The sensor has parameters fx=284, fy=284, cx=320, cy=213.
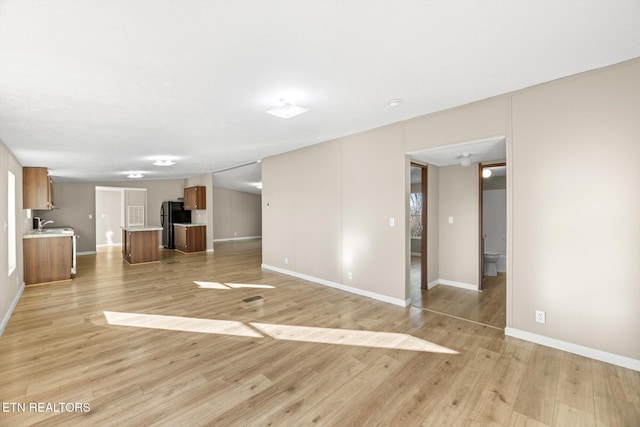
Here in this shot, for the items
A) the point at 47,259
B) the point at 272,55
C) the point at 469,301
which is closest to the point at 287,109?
the point at 272,55

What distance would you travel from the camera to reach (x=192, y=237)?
9250 millimetres

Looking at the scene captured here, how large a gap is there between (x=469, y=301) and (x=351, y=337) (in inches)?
87.1

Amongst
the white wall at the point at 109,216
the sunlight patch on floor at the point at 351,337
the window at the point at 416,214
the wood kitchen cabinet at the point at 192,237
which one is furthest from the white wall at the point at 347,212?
the white wall at the point at 109,216

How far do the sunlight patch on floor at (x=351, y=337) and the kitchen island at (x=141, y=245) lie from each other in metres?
5.67

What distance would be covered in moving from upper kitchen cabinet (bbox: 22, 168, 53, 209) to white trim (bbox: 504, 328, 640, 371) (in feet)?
26.4

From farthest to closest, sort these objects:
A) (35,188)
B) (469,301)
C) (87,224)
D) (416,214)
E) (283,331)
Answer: (87,224) → (416,214) → (35,188) → (469,301) → (283,331)

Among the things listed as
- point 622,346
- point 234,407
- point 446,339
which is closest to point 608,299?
point 622,346

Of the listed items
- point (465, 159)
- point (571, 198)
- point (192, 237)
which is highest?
point (465, 159)

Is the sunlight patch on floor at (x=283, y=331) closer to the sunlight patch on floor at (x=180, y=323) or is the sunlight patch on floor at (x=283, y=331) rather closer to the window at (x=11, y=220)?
the sunlight patch on floor at (x=180, y=323)

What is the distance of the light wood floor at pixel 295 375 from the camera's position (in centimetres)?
192

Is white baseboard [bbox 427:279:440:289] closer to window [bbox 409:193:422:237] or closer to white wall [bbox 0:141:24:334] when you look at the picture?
window [bbox 409:193:422:237]

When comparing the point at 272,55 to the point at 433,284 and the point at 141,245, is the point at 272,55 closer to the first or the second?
the point at 433,284

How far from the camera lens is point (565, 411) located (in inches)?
76.7

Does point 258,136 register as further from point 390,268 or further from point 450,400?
point 450,400
